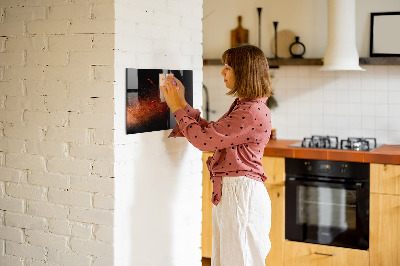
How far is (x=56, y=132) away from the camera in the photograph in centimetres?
270

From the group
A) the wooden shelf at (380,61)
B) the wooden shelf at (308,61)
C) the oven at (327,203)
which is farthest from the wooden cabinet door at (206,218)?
the wooden shelf at (380,61)

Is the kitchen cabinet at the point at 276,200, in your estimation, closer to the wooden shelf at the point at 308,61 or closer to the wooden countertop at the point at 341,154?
the wooden countertop at the point at 341,154

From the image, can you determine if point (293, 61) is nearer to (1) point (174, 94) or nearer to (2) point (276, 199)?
(2) point (276, 199)

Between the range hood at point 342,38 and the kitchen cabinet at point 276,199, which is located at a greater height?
the range hood at point 342,38

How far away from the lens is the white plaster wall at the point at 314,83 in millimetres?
4457

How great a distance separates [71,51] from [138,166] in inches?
24.1

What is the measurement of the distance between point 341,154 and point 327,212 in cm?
45

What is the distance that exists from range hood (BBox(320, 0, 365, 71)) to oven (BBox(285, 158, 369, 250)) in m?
0.77

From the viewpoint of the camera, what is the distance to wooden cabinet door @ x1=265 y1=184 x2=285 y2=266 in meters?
4.18

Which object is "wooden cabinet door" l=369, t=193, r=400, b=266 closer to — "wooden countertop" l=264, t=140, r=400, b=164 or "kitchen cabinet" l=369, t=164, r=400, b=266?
"kitchen cabinet" l=369, t=164, r=400, b=266

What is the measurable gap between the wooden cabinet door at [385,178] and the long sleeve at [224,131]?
1533 mm

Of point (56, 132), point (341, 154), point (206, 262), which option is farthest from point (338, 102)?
point (56, 132)

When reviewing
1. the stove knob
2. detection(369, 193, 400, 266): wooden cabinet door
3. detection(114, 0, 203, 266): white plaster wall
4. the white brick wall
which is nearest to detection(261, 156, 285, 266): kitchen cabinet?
the stove knob

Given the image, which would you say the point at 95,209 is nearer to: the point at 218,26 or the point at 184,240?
the point at 184,240
